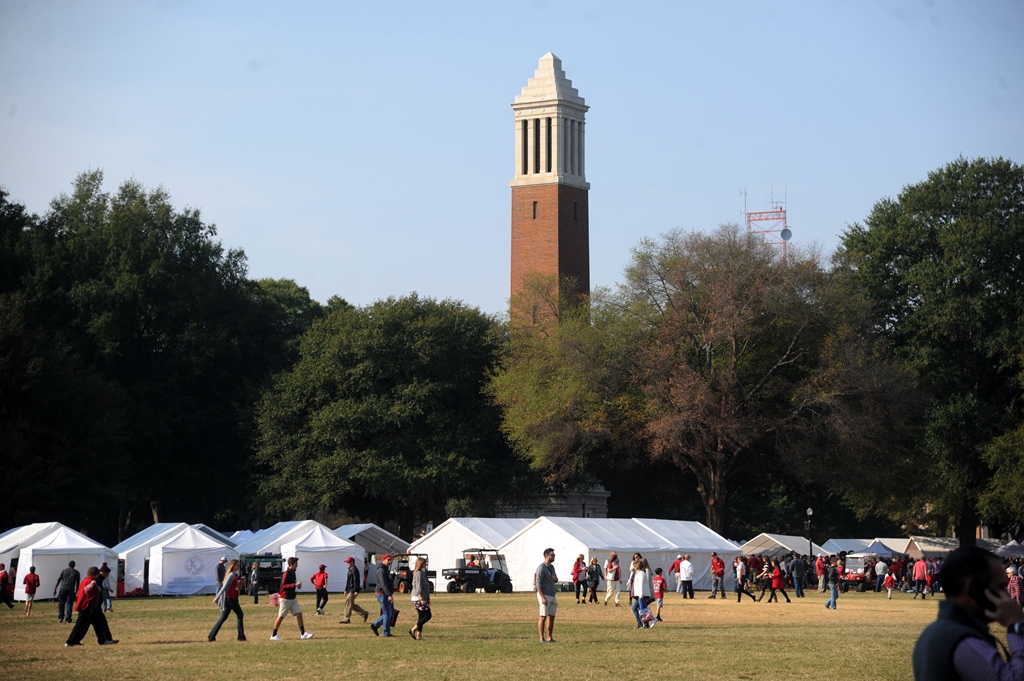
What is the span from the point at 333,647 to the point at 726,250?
34.3 metres

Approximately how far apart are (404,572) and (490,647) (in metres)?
27.8

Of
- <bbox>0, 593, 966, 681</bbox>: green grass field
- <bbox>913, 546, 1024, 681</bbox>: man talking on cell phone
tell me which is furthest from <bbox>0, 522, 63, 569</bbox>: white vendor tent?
<bbox>913, 546, 1024, 681</bbox>: man talking on cell phone

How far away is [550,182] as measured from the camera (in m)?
78.8

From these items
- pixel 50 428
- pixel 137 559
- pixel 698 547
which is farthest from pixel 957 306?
pixel 50 428

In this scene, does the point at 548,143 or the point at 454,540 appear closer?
the point at 454,540

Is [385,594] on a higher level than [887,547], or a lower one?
lower

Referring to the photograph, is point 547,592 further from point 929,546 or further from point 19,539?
point 929,546

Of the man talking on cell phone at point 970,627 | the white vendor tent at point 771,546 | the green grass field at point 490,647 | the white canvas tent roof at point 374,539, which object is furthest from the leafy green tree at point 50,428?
the man talking on cell phone at point 970,627

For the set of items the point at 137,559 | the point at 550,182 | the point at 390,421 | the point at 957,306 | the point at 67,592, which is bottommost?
the point at 67,592

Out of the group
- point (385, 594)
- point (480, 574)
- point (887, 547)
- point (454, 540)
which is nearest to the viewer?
point (385, 594)

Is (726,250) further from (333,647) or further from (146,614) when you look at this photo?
(333,647)

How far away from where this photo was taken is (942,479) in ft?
176

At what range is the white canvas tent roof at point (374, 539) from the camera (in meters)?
51.3

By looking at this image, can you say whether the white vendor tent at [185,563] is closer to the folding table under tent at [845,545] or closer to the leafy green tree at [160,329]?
the leafy green tree at [160,329]
